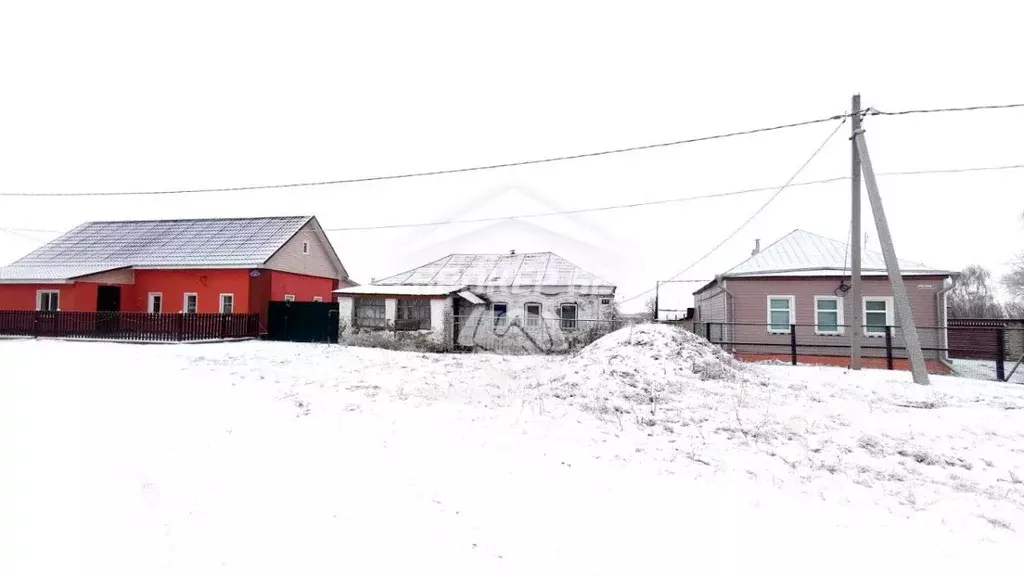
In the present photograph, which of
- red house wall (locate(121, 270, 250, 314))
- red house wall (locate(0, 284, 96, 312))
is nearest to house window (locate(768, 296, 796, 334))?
red house wall (locate(121, 270, 250, 314))

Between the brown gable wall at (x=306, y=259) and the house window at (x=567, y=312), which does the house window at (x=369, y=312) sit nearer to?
the brown gable wall at (x=306, y=259)

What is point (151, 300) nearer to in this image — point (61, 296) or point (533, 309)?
point (61, 296)

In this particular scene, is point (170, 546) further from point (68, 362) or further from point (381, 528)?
point (68, 362)

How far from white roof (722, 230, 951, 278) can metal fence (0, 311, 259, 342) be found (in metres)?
21.2

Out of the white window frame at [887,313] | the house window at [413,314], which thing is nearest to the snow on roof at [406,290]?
the house window at [413,314]

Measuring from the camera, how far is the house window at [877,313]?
18438 mm

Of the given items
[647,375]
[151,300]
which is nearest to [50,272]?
[151,300]

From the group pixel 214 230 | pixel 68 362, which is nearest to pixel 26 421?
pixel 68 362

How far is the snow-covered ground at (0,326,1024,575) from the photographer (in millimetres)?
3441

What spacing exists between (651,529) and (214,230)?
29.3 meters

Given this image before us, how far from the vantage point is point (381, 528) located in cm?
378

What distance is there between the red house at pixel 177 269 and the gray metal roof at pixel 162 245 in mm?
62

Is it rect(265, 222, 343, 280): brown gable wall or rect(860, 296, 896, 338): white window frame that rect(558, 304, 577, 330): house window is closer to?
rect(860, 296, 896, 338): white window frame

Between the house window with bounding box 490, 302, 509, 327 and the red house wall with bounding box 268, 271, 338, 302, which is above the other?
the red house wall with bounding box 268, 271, 338, 302
